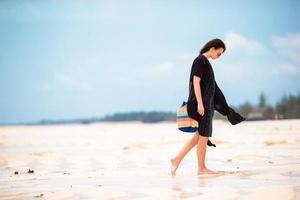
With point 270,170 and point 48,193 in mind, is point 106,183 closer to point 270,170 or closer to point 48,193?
point 48,193

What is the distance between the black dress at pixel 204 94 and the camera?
18.9ft

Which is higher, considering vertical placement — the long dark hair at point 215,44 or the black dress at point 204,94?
the long dark hair at point 215,44

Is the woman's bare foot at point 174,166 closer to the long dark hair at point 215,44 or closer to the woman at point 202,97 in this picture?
the woman at point 202,97

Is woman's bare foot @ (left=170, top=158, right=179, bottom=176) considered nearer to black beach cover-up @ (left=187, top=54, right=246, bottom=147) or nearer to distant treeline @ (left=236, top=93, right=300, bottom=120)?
black beach cover-up @ (left=187, top=54, right=246, bottom=147)

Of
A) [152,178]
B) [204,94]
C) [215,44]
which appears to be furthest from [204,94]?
[152,178]

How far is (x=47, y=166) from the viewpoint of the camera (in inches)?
288

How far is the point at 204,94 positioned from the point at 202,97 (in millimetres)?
37

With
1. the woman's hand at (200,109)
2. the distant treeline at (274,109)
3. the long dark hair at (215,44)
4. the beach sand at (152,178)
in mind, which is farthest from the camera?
the distant treeline at (274,109)

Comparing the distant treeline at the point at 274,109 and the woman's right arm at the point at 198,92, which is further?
the distant treeline at the point at 274,109

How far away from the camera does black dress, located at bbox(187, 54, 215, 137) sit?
575 cm

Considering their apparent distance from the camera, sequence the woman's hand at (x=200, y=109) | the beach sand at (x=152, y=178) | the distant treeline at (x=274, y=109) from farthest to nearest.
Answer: the distant treeline at (x=274, y=109), the woman's hand at (x=200, y=109), the beach sand at (x=152, y=178)

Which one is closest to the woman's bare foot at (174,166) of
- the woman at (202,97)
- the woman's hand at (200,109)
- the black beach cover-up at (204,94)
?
the woman at (202,97)

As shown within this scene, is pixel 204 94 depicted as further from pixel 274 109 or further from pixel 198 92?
pixel 274 109

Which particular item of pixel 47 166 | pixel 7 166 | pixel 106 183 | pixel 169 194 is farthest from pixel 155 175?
pixel 7 166
